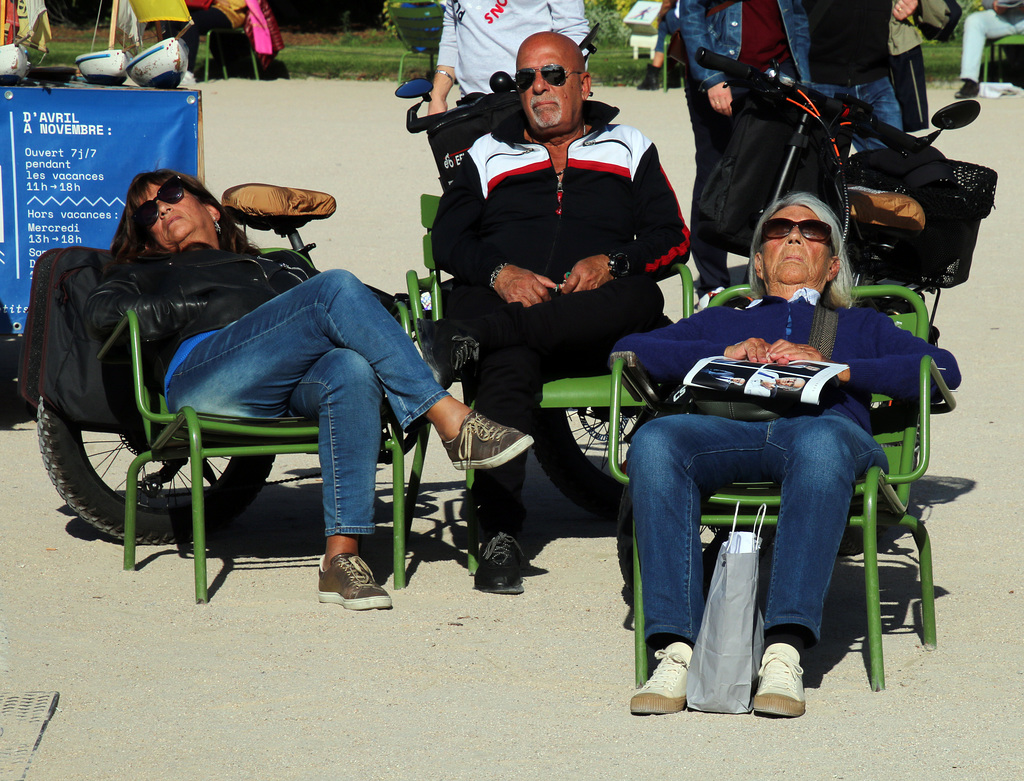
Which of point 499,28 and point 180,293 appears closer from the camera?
point 180,293

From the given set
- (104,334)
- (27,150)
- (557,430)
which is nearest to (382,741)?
(104,334)

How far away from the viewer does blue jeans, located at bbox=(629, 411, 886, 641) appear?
3.33 m

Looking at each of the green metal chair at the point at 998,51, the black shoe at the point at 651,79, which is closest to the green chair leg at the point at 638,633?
the green metal chair at the point at 998,51

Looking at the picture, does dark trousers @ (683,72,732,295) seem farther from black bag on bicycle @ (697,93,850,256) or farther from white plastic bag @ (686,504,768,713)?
white plastic bag @ (686,504,768,713)

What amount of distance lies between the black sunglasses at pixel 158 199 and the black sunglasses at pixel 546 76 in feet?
4.00

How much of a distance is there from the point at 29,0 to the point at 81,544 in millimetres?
3196

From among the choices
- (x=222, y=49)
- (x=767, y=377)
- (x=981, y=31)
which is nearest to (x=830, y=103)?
(x=767, y=377)

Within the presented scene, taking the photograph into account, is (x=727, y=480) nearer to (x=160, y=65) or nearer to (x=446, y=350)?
(x=446, y=350)

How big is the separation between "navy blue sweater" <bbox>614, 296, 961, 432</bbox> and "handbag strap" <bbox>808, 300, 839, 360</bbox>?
0.08 ft

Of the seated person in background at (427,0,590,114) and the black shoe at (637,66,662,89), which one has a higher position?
the seated person in background at (427,0,590,114)

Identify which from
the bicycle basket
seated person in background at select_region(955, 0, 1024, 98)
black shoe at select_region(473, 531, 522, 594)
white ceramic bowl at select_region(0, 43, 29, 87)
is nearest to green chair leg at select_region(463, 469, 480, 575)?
black shoe at select_region(473, 531, 522, 594)

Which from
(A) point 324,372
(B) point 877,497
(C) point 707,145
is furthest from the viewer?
(C) point 707,145

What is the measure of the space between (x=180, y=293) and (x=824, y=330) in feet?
6.60

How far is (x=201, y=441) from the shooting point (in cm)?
404
